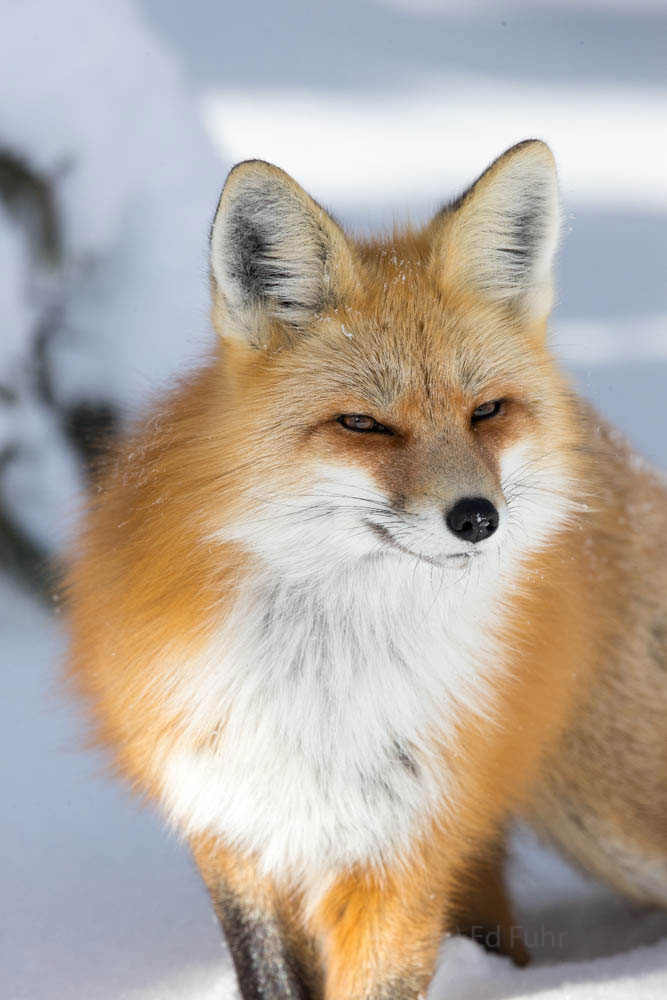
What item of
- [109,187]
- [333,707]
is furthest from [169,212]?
[333,707]

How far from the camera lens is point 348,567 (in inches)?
68.2

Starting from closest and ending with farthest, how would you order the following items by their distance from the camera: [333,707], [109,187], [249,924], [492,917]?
[333,707] → [249,924] → [492,917] → [109,187]

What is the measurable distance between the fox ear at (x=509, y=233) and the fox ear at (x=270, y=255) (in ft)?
0.68

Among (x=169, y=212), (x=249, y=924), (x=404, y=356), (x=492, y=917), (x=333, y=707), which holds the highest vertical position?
(x=169, y=212)

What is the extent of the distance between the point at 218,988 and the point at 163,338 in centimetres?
188

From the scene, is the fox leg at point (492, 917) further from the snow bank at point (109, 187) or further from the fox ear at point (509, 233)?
the snow bank at point (109, 187)

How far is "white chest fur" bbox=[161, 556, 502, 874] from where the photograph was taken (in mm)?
1767

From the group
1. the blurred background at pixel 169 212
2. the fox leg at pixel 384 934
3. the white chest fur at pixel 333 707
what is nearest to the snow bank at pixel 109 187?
the blurred background at pixel 169 212

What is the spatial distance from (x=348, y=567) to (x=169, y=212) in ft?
6.31

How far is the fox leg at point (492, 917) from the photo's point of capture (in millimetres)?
2465

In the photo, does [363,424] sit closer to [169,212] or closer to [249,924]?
[249,924]

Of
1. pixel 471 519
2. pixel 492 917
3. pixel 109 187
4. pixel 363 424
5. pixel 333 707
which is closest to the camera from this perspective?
pixel 471 519

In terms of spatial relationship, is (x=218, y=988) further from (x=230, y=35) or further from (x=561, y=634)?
(x=230, y=35)

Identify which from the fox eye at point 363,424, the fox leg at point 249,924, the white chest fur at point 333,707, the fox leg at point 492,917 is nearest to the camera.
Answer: the fox eye at point 363,424
